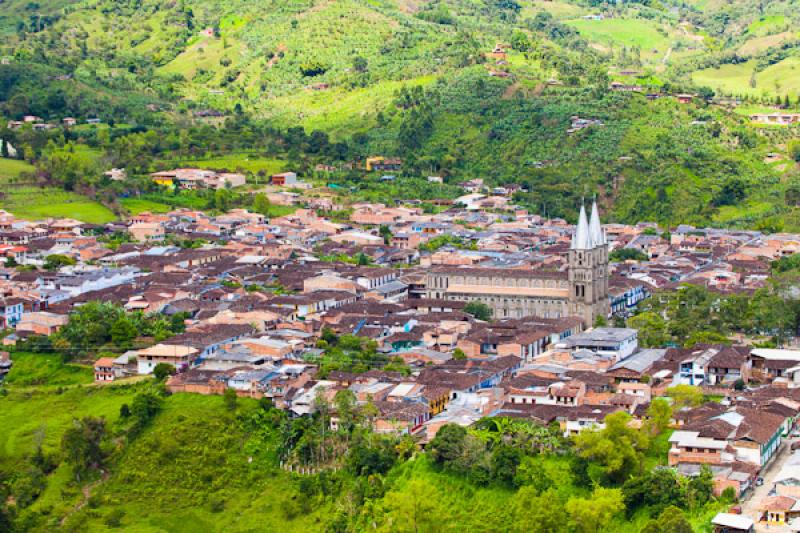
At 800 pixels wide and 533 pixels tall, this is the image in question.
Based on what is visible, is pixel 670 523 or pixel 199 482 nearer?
pixel 670 523

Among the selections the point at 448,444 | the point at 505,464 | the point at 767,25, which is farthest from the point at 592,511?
the point at 767,25

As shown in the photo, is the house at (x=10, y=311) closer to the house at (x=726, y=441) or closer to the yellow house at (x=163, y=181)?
the house at (x=726, y=441)

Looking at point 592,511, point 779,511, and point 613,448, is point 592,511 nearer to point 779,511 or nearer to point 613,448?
point 613,448

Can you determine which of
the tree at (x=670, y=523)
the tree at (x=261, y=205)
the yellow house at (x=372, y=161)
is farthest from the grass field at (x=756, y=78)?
the tree at (x=670, y=523)

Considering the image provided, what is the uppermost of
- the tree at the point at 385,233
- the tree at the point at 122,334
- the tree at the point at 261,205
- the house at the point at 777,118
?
the house at the point at 777,118

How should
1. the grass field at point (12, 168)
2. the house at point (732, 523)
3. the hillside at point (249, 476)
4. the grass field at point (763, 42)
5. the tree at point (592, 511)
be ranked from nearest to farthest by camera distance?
1. the house at point (732, 523)
2. the tree at point (592, 511)
3. the hillside at point (249, 476)
4. the grass field at point (12, 168)
5. the grass field at point (763, 42)

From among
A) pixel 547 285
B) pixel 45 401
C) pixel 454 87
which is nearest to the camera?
pixel 45 401

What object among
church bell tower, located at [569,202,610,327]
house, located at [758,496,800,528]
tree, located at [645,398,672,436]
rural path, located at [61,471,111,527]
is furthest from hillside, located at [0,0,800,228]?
house, located at [758,496,800,528]
